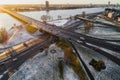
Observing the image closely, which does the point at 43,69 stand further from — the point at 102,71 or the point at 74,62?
the point at 102,71

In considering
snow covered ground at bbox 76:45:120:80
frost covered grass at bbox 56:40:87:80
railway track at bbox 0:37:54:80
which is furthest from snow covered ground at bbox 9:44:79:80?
snow covered ground at bbox 76:45:120:80

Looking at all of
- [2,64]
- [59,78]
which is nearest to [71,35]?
[59,78]

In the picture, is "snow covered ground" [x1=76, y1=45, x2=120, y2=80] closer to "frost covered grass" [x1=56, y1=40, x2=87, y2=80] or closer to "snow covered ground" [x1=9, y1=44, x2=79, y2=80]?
"frost covered grass" [x1=56, y1=40, x2=87, y2=80]

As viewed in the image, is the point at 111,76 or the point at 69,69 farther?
the point at 69,69

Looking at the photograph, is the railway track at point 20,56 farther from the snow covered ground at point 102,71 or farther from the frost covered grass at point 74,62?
the snow covered ground at point 102,71

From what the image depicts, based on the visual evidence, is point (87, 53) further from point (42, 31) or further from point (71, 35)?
point (42, 31)

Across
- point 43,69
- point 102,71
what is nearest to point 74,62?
point 102,71

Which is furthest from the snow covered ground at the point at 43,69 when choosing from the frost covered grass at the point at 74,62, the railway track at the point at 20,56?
the railway track at the point at 20,56

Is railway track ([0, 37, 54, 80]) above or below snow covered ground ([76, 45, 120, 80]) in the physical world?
above

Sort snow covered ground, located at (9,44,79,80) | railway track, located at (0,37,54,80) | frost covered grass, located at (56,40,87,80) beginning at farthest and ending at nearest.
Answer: frost covered grass, located at (56,40,87,80)
snow covered ground, located at (9,44,79,80)
railway track, located at (0,37,54,80)
